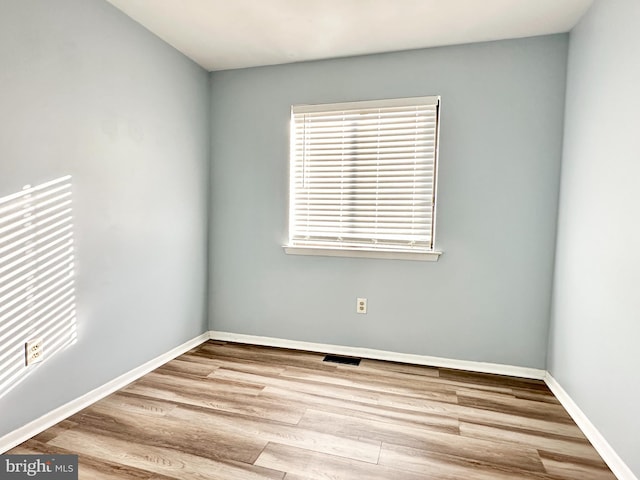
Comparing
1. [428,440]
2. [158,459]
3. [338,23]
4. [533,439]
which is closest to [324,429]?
[428,440]

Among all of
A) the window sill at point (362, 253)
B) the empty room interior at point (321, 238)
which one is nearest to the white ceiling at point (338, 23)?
the empty room interior at point (321, 238)

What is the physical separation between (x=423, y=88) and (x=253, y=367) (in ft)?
7.67

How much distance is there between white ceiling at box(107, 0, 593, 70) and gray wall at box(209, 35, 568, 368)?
6.1 inches

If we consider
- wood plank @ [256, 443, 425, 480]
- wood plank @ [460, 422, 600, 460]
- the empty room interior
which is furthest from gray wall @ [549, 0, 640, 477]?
wood plank @ [256, 443, 425, 480]

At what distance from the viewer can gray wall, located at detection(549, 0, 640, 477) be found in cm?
157

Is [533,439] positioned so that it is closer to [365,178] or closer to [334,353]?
[334,353]

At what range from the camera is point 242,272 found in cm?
312

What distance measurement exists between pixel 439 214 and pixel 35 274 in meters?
2.42

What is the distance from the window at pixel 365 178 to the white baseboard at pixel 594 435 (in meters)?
1.12

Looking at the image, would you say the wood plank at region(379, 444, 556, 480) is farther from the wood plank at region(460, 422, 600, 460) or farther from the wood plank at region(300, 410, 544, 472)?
the wood plank at region(460, 422, 600, 460)

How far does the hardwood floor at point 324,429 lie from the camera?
1573 millimetres

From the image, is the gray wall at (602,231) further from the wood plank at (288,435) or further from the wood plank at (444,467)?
the wood plank at (288,435)

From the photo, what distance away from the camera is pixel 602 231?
1.84m

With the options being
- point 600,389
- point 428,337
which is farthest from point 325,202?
point 600,389
